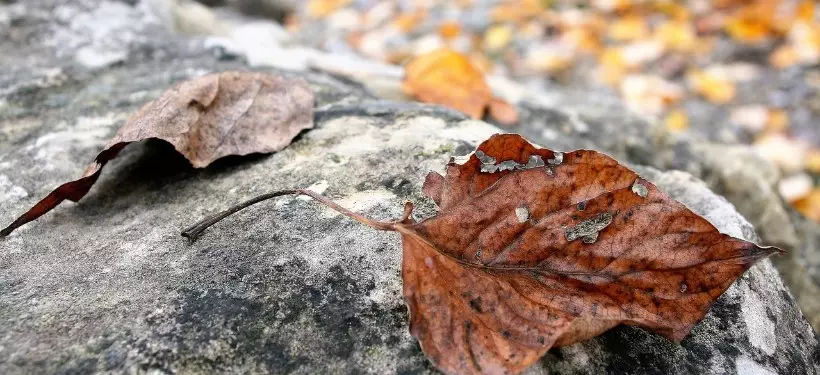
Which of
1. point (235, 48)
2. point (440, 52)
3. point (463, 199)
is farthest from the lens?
point (440, 52)

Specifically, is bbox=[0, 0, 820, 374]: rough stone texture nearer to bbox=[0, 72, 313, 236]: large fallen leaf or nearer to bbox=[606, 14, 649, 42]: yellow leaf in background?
bbox=[0, 72, 313, 236]: large fallen leaf

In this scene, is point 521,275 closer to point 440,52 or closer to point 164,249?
point 164,249

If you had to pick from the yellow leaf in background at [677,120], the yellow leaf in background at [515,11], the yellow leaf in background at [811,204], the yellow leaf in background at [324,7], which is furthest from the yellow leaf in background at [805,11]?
the yellow leaf in background at [324,7]

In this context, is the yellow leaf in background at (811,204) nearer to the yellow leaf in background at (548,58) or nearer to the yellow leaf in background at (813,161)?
the yellow leaf in background at (813,161)

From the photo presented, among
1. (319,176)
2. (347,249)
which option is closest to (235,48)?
(319,176)

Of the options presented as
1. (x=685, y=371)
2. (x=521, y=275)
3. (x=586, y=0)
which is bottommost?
(x=586, y=0)
